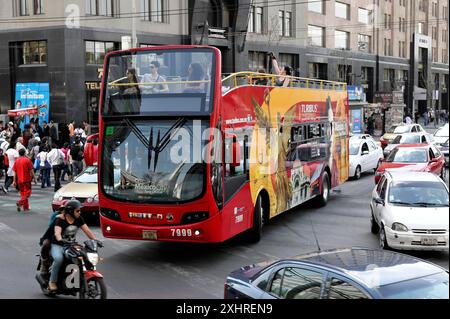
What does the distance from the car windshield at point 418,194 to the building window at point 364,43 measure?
51.3 metres

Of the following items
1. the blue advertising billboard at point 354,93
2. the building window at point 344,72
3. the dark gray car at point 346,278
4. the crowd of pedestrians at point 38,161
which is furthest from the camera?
the building window at point 344,72

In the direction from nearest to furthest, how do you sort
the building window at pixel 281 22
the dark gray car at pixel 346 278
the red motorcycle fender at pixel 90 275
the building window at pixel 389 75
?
the dark gray car at pixel 346 278
the red motorcycle fender at pixel 90 275
the building window at pixel 281 22
the building window at pixel 389 75

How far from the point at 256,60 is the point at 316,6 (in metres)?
9.40

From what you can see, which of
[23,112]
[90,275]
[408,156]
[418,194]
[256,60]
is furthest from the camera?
[256,60]

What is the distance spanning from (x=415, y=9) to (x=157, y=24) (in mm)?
28894

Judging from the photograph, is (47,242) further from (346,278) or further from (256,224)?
(346,278)

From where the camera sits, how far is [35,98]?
37.1m

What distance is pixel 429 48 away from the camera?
72.2 m

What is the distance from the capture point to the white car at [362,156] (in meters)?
25.7

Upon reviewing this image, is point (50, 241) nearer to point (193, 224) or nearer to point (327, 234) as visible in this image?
point (193, 224)

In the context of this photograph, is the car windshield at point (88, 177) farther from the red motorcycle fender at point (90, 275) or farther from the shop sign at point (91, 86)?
the shop sign at point (91, 86)

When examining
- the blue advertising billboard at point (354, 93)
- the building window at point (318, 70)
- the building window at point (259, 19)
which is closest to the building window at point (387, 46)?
the building window at point (318, 70)

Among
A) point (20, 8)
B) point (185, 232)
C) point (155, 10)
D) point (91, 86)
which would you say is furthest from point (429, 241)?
point (155, 10)

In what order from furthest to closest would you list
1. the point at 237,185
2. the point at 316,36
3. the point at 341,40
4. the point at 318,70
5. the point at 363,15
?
1. the point at 341,40
2. the point at 318,70
3. the point at 363,15
4. the point at 316,36
5. the point at 237,185
